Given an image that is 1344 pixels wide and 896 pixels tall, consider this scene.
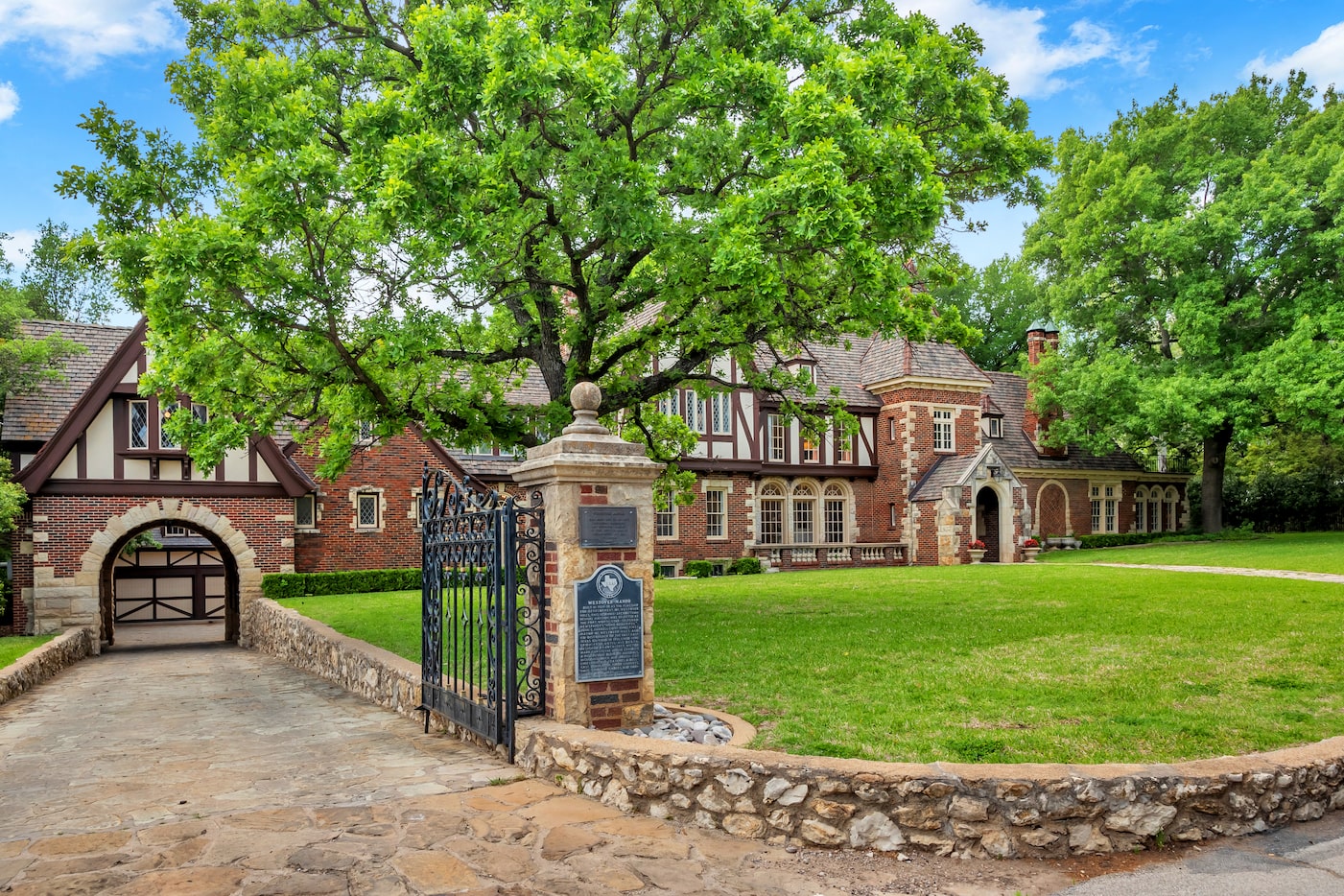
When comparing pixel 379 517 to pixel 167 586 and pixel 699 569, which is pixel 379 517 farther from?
pixel 167 586

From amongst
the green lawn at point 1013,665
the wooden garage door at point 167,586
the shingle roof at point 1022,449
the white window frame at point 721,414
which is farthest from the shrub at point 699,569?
the wooden garage door at point 167,586

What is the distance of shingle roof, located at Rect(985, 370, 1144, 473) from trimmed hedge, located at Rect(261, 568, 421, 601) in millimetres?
21989

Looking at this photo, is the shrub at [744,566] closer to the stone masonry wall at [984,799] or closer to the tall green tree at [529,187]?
the tall green tree at [529,187]

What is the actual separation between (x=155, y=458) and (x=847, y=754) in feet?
63.8

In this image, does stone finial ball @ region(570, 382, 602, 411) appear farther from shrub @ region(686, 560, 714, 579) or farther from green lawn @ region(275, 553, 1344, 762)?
shrub @ region(686, 560, 714, 579)

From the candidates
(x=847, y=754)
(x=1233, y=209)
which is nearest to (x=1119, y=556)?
(x=1233, y=209)

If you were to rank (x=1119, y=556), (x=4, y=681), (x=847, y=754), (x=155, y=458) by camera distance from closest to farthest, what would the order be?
(x=847, y=754) → (x=4, y=681) → (x=155, y=458) → (x=1119, y=556)

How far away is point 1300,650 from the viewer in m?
10.2

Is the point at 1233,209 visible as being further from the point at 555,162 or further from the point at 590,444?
the point at 590,444

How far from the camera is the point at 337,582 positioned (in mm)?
23391

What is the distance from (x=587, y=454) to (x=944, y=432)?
95.1 feet

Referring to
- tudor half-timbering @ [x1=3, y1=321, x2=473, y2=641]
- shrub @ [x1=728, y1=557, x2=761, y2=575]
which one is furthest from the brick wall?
shrub @ [x1=728, y1=557, x2=761, y2=575]

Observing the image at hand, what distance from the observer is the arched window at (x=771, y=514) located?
1304 inches

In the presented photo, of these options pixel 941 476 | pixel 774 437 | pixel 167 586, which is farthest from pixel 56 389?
pixel 941 476
